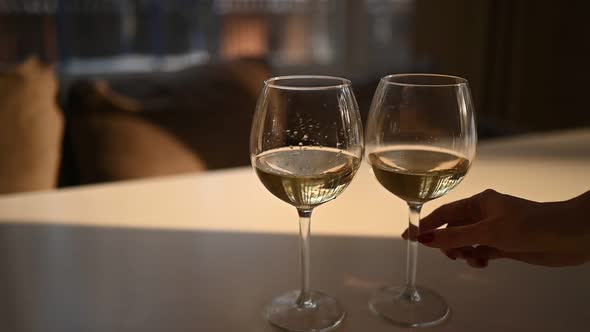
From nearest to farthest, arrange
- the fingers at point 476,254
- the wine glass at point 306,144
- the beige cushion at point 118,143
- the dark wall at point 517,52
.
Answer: the wine glass at point 306,144 → the fingers at point 476,254 → the beige cushion at point 118,143 → the dark wall at point 517,52

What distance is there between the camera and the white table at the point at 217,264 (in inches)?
25.4

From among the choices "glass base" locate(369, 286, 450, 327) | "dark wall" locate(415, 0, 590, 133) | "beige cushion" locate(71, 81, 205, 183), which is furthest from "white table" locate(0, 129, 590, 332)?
"dark wall" locate(415, 0, 590, 133)

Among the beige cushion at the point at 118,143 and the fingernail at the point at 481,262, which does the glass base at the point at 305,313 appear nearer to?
the fingernail at the point at 481,262

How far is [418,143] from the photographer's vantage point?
65 centimetres

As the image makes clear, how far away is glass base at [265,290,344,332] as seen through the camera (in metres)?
0.62

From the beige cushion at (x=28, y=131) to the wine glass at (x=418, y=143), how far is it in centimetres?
125

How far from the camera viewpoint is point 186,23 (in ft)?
9.72

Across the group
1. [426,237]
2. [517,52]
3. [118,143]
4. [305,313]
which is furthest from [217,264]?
[517,52]

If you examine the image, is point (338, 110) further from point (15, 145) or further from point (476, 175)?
point (15, 145)

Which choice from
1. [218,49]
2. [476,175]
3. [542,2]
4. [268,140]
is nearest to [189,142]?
[476,175]

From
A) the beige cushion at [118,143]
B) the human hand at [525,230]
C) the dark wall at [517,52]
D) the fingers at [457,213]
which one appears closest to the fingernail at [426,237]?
the human hand at [525,230]

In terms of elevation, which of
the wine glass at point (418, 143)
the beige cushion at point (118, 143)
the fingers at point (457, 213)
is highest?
the wine glass at point (418, 143)

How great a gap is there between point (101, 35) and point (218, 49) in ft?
2.01

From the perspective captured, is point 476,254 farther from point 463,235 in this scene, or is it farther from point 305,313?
point 305,313
